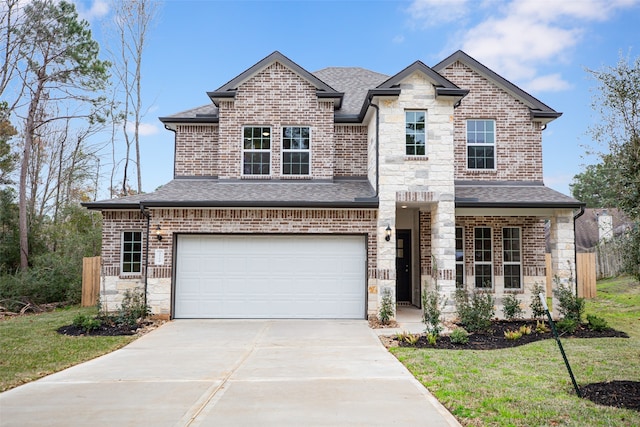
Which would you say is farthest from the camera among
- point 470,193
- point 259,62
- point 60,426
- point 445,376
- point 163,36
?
point 163,36

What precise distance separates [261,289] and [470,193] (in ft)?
21.2

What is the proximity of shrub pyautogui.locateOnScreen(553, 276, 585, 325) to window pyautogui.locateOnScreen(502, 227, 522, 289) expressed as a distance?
5.89 feet

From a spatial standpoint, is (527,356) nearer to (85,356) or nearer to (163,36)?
(85,356)

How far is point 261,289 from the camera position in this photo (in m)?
11.8

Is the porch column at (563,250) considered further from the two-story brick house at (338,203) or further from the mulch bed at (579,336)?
the mulch bed at (579,336)

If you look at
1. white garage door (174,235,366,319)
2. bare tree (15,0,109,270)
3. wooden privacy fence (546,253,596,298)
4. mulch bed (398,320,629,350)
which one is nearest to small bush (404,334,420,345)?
mulch bed (398,320,629,350)

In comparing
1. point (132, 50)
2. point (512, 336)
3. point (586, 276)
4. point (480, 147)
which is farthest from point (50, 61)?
point (586, 276)

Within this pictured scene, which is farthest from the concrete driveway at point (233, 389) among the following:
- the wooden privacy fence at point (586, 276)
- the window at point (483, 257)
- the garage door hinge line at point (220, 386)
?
the wooden privacy fence at point (586, 276)

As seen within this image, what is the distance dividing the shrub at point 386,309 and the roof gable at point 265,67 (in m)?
6.12

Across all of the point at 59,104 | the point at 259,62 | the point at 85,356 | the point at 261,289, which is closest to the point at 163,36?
the point at 59,104

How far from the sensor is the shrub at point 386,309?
1095 centimetres

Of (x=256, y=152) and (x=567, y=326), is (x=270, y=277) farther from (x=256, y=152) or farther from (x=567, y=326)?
(x=567, y=326)

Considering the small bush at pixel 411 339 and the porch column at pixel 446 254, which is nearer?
the small bush at pixel 411 339

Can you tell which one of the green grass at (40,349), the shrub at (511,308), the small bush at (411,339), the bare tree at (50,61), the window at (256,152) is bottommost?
the green grass at (40,349)
